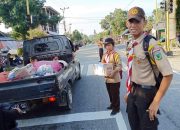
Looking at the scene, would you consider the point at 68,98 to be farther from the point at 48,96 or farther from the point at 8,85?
the point at 8,85

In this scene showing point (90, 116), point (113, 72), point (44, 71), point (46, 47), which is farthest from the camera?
point (46, 47)

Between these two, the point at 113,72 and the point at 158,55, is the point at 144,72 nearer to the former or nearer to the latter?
the point at 158,55

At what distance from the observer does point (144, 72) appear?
3.28m

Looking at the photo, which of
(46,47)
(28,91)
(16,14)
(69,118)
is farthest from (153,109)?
(16,14)

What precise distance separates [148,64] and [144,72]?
0.34 feet

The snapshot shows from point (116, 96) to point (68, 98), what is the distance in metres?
1.22

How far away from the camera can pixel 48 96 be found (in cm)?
642

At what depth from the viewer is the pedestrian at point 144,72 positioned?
121 inches

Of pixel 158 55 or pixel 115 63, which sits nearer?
pixel 158 55

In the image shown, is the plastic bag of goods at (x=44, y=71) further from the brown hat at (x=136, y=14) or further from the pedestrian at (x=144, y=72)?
the brown hat at (x=136, y=14)

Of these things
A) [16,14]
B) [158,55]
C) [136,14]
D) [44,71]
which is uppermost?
[16,14]

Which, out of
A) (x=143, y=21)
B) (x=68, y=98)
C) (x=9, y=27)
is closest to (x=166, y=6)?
(x=68, y=98)

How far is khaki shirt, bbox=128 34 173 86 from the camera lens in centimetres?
307

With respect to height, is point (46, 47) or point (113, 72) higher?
point (46, 47)
